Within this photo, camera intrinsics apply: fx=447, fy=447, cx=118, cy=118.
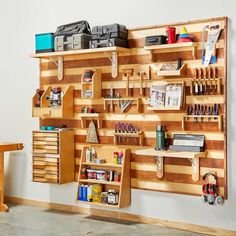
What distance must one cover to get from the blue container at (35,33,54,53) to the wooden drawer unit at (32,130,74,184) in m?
1.03

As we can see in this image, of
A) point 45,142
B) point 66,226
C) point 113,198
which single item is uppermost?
point 45,142

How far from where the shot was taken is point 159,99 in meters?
4.87

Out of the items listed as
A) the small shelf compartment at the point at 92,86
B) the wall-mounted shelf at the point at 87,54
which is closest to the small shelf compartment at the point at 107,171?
the small shelf compartment at the point at 92,86

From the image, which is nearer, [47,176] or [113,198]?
[113,198]

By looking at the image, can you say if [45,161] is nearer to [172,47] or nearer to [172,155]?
[172,155]

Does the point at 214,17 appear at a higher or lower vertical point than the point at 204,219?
higher

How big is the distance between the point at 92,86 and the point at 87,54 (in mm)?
488

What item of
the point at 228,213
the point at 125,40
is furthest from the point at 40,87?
the point at 228,213

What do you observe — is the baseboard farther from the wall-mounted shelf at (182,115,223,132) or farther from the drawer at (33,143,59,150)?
the wall-mounted shelf at (182,115,223,132)

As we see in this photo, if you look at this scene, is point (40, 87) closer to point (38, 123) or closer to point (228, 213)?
point (38, 123)

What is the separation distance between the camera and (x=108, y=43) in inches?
197

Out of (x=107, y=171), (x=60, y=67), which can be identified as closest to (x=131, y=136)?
(x=107, y=171)

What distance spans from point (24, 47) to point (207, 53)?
270 centimetres

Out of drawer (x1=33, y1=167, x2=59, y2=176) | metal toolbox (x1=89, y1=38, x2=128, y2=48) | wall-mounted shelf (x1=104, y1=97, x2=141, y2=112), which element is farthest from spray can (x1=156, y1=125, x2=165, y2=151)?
drawer (x1=33, y1=167, x2=59, y2=176)
